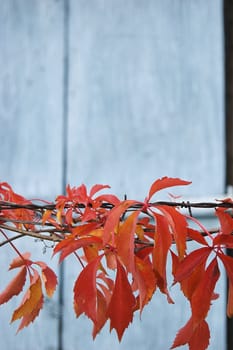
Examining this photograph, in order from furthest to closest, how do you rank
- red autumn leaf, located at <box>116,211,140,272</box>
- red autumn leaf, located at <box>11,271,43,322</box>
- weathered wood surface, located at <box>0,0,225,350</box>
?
weathered wood surface, located at <box>0,0,225,350</box>
red autumn leaf, located at <box>11,271,43,322</box>
red autumn leaf, located at <box>116,211,140,272</box>

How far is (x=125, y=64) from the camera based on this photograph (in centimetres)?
211

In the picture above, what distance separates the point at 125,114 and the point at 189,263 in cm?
156

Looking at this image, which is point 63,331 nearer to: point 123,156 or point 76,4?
point 123,156

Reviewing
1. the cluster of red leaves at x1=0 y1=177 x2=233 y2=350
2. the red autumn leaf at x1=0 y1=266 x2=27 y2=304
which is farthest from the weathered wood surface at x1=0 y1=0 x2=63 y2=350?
the cluster of red leaves at x1=0 y1=177 x2=233 y2=350

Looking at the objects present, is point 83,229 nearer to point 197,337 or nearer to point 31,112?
point 197,337

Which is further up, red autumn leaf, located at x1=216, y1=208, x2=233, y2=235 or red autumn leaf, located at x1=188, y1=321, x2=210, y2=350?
red autumn leaf, located at x1=216, y1=208, x2=233, y2=235

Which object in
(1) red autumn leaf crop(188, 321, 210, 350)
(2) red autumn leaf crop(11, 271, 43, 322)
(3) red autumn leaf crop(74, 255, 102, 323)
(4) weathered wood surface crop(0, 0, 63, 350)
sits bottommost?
(1) red autumn leaf crop(188, 321, 210, 350)

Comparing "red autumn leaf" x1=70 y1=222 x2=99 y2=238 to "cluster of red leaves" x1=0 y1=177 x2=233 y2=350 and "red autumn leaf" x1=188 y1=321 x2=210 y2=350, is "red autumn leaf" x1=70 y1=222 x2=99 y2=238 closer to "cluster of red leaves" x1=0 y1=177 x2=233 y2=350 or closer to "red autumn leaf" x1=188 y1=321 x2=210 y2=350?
"cluster of red leaves" x1=0 y1=177 x2=233 y2=350

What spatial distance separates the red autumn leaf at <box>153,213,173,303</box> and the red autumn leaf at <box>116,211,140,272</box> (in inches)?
0.9

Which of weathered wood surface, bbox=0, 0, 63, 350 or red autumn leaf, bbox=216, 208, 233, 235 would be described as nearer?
red autumn leaf, bbox=216, 208, 233, 235

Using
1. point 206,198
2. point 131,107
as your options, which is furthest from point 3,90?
point 206,198

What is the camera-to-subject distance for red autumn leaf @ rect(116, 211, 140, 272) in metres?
0.54

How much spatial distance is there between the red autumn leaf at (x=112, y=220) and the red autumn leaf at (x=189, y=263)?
0.07 meters

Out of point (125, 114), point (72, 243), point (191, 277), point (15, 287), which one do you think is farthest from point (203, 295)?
point (125, 114)
